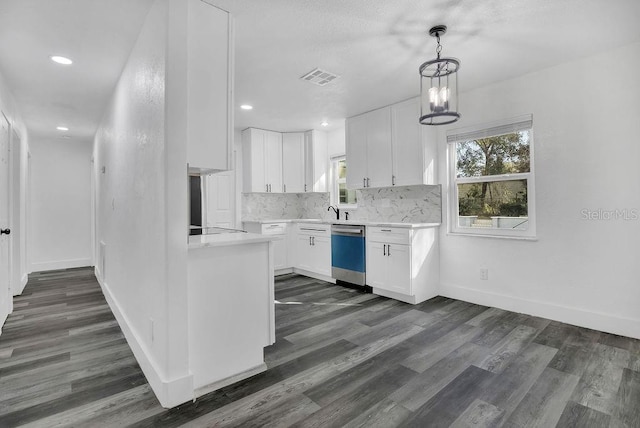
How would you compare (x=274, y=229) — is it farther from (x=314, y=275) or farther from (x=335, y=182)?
(x=335, y=182)

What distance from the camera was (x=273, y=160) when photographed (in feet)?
18.8

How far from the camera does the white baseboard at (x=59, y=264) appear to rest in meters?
6.00

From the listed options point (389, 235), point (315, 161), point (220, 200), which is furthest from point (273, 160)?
point (389, 235)

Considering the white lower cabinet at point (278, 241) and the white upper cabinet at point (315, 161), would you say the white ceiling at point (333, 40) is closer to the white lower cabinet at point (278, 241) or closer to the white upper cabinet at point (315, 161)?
the white upper cabinet at point (315, 161)

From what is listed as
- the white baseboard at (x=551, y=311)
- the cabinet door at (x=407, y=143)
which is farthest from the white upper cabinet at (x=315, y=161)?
the white baseboard at (x=551, y=311)

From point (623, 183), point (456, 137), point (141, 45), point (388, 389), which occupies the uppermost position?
point (141, 45)

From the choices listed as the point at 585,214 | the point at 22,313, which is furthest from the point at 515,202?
the point at 22,313

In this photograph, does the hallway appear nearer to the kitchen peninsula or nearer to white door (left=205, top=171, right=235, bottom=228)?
the kitchen peninsula

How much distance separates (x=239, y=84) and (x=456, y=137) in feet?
8.65

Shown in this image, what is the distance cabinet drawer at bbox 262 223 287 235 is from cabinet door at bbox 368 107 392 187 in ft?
5.46

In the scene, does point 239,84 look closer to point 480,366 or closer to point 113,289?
point 113,289

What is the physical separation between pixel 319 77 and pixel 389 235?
2.00 metres

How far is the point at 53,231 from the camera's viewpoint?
6.20m

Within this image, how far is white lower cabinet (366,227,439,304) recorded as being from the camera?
12.5ft
